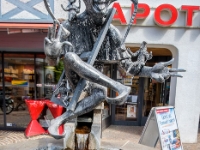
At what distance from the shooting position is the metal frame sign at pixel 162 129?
3.95 metres

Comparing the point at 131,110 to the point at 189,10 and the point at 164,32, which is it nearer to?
the point at 164,32

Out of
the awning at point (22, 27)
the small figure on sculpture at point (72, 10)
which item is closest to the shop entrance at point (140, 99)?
the awning at point (22, 27)

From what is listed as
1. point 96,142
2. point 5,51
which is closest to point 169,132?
point 96,142

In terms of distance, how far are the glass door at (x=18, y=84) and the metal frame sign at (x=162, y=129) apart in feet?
14.2

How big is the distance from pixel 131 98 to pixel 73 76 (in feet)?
18.8

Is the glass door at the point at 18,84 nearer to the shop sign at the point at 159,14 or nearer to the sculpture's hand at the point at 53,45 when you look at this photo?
the shop sign at the point at 159,14

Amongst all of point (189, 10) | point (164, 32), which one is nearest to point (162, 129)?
point (164, 32)

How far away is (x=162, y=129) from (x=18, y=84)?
508 centimetres

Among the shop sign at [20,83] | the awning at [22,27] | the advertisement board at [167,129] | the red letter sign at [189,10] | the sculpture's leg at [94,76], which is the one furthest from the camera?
the shop sign at [20,83]

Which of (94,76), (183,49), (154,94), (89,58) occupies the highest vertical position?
(183,49)

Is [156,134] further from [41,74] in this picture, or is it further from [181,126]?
[41,74]

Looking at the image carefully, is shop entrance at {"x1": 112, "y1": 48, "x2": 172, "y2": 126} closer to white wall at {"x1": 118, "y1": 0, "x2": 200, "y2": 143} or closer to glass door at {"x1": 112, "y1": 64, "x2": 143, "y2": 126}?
glass door at {"x1": 112, "y1": 64, "x2": 143, "y2": 126}

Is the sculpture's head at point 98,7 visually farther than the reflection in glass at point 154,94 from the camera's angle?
No

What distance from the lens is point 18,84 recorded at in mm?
6652
